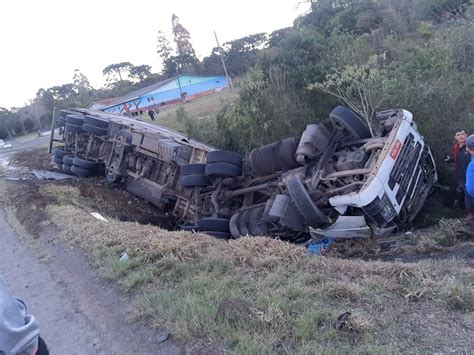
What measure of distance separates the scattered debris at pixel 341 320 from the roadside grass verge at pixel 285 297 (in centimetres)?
2

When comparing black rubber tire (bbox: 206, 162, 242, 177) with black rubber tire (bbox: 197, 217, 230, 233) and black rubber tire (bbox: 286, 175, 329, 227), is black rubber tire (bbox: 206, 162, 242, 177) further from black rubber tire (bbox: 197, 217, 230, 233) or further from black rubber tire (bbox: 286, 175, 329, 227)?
black rubber tire (bbox: 286, 175, 329, 227)

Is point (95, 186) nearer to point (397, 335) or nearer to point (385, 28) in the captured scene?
point (397, 335)

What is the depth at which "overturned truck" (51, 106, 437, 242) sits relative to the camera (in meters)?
6.36

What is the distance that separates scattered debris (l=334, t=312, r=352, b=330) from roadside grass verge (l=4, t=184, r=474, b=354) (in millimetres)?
15

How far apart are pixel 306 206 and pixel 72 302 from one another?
3309mm

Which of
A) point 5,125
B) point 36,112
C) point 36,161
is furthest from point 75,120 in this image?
point 5,125

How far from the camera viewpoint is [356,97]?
1022 cm

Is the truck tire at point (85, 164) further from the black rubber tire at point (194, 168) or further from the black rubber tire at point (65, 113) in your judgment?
the black rubber tire at point (194, 168)

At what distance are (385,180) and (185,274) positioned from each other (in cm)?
323

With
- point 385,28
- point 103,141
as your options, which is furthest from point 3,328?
point 385,28

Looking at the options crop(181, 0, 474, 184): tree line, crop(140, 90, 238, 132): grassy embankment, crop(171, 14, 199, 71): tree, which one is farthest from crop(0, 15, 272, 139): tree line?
crop(181, 0, 474, 184): tree line

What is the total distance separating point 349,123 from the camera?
718 centimetres

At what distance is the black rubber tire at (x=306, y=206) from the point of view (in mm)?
6352

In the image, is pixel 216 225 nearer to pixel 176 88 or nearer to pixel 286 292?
pixel 286 292
